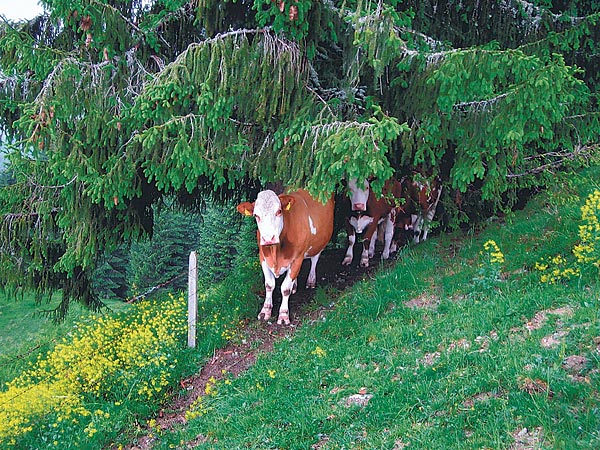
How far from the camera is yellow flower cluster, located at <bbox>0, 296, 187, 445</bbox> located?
5.52 m

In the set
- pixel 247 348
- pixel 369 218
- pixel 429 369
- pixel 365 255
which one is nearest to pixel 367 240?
pixel 365 255

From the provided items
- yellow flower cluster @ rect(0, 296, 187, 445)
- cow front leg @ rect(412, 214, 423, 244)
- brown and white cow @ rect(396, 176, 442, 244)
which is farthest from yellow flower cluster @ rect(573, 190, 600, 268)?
yellow flower cluster @ rect(0, 296, 187, 445)

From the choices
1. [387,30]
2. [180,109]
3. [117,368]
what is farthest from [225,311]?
[387,30]

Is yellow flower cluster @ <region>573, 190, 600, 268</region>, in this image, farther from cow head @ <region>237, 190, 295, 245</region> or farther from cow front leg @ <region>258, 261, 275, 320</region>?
cow front leg @ <region>258, 261, 275, 320</region>

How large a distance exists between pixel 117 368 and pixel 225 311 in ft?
6.38

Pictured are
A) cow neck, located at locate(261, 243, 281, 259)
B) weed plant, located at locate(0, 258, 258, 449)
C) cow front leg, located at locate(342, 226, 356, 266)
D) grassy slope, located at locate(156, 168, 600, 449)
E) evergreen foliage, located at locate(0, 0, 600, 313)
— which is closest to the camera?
grassy slope, located at locate(156, 168, 600, 449)

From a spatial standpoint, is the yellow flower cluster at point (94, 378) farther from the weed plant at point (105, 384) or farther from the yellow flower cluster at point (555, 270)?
the yellow flower cluster at point (555, 270)

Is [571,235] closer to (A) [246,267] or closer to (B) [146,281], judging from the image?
(A) [246,267]

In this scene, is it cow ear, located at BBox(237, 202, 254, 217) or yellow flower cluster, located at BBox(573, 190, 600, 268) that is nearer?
yellow flower cluster, located at BBox(573, 190, 600, 268)

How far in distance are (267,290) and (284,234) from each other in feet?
3.02

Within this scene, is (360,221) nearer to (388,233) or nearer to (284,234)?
(388,233)

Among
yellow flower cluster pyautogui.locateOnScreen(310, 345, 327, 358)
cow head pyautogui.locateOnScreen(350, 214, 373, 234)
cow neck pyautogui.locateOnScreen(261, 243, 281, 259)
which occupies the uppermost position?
cow head pyautogui.locateOnScreen(350, 214, 373, 234)

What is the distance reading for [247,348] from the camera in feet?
22.4

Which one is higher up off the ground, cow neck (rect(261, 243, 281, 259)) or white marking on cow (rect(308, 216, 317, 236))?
white marking on cow (rect(308, 216, 317, 236))
